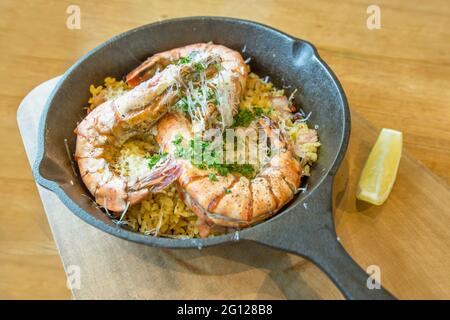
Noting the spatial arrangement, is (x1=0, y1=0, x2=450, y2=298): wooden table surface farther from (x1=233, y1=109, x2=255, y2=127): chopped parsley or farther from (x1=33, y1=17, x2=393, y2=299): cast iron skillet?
(x1=233, y1=109, x2=255, y2=127): chopped parsley

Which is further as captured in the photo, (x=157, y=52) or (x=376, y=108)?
(x=376, y=108)

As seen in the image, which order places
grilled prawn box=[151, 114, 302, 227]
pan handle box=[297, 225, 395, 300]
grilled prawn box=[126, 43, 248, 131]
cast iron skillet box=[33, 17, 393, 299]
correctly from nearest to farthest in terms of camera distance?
pan handle box=[297, 225, 395, 300], cast iron skillet box=[33, 17, 393, 299], grilled prawn box=[151, 114, 302, 227], grilled prawn box=[126, 43, 248, 131]

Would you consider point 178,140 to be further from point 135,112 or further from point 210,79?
point 210,79

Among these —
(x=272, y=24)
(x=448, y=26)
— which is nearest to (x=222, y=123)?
(x=272, y=24)

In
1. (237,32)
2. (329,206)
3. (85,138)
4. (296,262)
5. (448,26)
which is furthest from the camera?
(448,26)

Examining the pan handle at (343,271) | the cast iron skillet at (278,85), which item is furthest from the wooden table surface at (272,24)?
the pan handle at (343,271)

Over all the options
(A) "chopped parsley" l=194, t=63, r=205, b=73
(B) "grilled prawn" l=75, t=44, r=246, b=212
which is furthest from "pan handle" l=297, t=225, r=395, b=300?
(A) "chopped parsley" l=194, t=63, r=205, b=73

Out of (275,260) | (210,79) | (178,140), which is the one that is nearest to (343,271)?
(275,260)

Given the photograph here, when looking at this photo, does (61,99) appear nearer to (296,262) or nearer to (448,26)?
(296,262)
